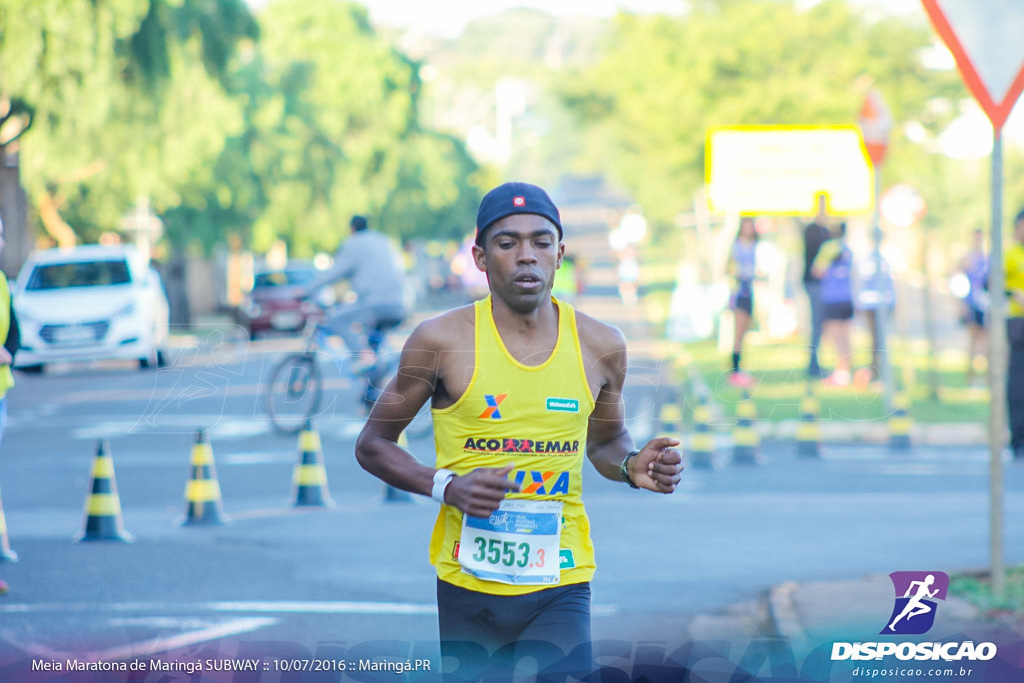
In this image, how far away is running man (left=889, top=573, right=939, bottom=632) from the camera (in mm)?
5945

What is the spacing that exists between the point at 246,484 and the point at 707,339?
20.1 metres

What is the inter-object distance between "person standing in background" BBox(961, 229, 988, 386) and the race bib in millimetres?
15244

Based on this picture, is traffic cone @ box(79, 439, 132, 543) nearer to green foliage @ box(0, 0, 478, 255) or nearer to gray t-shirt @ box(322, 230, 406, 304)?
gray t-shirt @ box(322, 230, 406, 304)

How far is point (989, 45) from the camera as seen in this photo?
695cm

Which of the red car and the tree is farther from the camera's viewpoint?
the red car

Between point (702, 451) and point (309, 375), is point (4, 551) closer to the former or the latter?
point (309, 375)

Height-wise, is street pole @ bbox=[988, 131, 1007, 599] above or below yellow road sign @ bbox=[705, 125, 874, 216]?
below

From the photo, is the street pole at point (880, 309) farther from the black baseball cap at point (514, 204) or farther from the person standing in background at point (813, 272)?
the black baseball cap at point (514, 204)

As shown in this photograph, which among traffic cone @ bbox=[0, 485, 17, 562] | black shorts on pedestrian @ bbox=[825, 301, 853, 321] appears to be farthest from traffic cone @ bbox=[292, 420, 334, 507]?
black shorts on pedestrian @ bbox=[825, 301, 853, 321]

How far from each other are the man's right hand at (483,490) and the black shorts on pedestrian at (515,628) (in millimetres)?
343

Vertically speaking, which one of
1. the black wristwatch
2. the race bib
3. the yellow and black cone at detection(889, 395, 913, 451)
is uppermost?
the black wristwatch

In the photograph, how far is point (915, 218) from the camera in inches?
901

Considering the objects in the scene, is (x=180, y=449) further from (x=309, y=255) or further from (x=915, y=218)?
(x=309, y=255)

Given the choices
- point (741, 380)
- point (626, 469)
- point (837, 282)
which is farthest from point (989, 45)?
point (741, 380)
